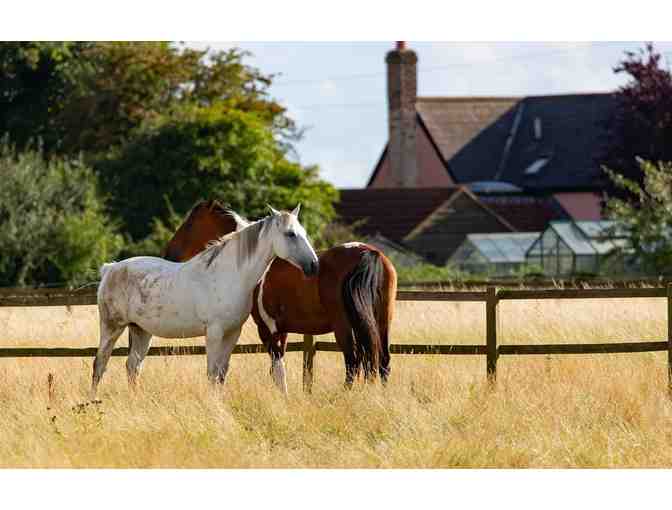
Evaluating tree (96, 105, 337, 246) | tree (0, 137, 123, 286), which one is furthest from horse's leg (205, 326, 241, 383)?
tree (96, 105, 337, 246)

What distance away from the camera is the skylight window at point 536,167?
5762 cm

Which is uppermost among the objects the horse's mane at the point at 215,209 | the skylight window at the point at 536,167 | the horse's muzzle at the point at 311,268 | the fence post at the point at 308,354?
the skylight window at the point at 536,167

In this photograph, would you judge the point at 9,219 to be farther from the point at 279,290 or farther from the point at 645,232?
the point at 279,290

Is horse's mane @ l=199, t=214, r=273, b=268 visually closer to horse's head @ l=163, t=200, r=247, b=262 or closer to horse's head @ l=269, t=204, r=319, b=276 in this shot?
horse's head @ l=269, t=204, r=319, b=276

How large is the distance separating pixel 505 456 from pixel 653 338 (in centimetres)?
585

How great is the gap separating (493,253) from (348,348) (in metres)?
26.3

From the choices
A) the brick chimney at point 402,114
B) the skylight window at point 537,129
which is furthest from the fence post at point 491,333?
the skylight window at point 537,129

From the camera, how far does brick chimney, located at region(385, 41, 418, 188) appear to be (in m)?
51.9

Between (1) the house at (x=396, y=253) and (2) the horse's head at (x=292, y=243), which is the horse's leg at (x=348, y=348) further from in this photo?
(1) the house at (x=396, y=253)

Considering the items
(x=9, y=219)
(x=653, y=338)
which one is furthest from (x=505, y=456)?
(x=9, y=219)

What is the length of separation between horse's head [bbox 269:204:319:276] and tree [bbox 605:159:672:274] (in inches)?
699

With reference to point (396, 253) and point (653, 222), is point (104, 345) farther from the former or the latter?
point (396, 253)

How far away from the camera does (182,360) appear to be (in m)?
13.0

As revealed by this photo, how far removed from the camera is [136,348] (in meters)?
11.6
